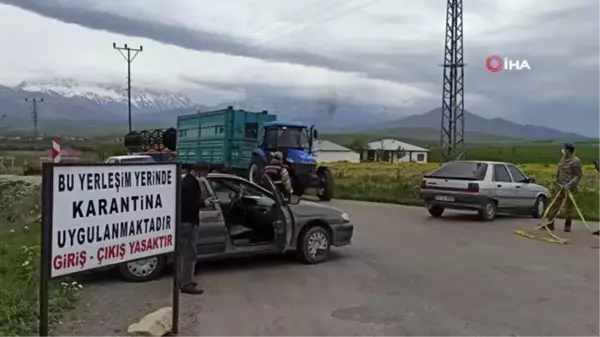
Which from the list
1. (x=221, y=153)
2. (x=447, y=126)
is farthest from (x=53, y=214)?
(x=447, y=126)

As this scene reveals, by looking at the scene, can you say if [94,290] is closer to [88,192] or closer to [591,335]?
[88,192]

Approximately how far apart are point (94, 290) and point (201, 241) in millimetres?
1585

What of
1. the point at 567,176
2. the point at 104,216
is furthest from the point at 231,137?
the point at 104,216

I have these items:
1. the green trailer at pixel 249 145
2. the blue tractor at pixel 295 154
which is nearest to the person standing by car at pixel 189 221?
the green trailer at pixel 249 145

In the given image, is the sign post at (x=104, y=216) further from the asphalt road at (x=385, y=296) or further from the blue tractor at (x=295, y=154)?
the blue tractor at (x=295, y=154)

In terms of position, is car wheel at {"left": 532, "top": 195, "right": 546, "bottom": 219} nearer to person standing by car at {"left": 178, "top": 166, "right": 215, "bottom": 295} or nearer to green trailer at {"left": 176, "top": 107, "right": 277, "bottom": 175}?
green trailer at {"left": 176, "top": 107, "right": 277, "bottom": 175}

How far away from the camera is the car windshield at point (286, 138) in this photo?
23.7 m

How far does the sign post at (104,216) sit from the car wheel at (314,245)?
13.6 ft

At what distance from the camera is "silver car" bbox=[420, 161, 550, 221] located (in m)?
17.8

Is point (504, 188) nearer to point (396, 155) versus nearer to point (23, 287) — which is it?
point (23, 287)

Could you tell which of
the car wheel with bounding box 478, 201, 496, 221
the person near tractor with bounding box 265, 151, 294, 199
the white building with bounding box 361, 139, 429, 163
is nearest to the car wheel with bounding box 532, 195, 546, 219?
the car wheel with bounding box 478, 201, 496, 221

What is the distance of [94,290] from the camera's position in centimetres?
860

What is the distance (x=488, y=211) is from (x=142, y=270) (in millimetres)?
11189

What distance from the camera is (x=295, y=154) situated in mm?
23484
